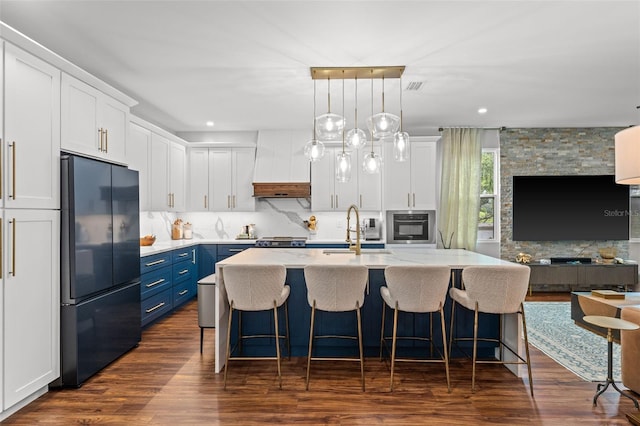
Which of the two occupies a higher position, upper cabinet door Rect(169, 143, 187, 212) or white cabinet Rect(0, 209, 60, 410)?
upper cabinet door Rect(169, 143, 187, 212)

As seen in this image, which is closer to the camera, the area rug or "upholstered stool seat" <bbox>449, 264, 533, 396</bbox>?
"upholstered stool seat" <bbox>449, 264, 533, 396</bbox>

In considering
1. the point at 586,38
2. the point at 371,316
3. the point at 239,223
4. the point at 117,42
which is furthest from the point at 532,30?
the point at 239,223

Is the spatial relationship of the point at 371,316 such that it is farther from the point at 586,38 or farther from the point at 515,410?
the point at 586,38

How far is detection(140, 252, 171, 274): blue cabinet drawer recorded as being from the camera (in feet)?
13.1

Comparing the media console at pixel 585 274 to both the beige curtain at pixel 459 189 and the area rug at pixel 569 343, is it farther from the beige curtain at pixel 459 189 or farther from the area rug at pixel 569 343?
the beige curtain at pixel 459 189

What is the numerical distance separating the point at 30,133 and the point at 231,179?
355 centimetres

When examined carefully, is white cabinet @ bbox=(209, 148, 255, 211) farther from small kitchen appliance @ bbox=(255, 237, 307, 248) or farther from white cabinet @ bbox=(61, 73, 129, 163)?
white cabinet @ bbox=(61, 73, 129, 163)

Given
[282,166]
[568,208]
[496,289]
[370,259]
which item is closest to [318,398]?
[370,259]

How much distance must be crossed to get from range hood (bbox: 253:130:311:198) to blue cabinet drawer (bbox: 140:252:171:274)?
68.9 inches

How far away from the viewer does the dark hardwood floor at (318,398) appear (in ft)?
7.71

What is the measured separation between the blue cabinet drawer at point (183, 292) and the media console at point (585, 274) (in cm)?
518

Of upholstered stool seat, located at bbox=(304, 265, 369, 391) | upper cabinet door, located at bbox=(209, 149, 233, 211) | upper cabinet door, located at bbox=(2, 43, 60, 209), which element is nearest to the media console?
upholstered stool seat, located at bbox=(304, 265, 369, 391)

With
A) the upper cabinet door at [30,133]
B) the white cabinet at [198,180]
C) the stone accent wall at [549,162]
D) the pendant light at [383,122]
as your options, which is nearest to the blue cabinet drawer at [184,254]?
the white cabinet at [198,180]

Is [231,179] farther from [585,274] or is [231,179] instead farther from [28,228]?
[585,274]
